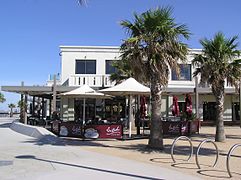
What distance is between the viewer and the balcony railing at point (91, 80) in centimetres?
3129

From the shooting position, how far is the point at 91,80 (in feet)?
104

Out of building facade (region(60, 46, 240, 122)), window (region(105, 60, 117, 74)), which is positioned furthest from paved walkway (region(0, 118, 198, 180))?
window (region(105, 60, 117, 74))

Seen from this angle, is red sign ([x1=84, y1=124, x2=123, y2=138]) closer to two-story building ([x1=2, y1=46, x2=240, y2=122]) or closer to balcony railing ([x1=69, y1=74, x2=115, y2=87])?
balcony railing ([x1=69, y1=74, x2=115, y2=87])

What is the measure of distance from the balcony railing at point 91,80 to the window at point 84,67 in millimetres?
1749

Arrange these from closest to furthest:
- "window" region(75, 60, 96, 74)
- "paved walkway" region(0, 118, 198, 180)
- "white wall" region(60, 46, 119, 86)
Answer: "paved walkway" region(0, 118, 198, 180) < "white wall" region(60, 46, 119, 86) < "window" region(75, 60, 96, 74)

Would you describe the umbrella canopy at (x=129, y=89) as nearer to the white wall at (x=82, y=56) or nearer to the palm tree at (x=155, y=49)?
the palm tree at (x=155, y=49)

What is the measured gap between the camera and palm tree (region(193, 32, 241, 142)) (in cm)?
1789

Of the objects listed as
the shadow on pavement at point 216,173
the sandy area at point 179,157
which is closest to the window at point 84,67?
the sandy area at point 179,157

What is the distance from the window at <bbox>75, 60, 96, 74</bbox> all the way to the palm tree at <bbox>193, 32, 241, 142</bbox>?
16.7m

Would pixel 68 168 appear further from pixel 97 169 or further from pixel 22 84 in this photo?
pixel 22 84

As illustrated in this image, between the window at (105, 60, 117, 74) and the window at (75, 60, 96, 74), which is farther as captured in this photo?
the window at (105, 60, 117, 74)

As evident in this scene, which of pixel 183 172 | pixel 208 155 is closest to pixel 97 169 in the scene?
pixel 183 172

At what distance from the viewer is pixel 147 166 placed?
10.8 m

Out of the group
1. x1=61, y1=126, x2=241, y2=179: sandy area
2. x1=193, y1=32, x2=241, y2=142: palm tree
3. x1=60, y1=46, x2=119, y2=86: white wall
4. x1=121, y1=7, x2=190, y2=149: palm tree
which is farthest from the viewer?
x1=60, y1=46, x2=119, y2=86: white wall
